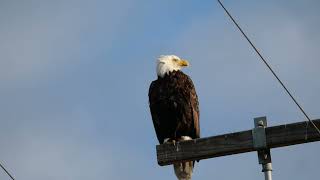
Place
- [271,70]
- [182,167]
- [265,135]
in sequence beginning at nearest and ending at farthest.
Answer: [271,70], [265,135], [182,167]

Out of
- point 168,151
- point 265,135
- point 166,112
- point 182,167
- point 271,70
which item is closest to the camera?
point 271,70

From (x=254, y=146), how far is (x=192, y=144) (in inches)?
24.6

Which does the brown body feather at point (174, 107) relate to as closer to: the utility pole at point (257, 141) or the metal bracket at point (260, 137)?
the utility pole at point (257, 141)

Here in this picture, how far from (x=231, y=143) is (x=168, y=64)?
3.66 meters

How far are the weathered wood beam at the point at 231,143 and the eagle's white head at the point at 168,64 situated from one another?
3.01m

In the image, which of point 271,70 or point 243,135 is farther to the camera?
point 243,135

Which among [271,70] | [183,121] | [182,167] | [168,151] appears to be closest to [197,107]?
[183,121]

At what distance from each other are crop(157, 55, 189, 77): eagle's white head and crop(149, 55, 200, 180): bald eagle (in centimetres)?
11

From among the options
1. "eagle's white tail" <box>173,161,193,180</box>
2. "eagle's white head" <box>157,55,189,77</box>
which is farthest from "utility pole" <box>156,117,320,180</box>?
"eagle's white head" <box>157,55,189,77</box>

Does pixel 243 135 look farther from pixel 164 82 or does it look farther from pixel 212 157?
pixel 164 82

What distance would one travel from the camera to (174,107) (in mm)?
10562

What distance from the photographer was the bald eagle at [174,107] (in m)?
10.6

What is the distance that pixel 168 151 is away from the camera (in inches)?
311

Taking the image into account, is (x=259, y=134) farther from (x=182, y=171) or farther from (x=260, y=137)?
(x=182, y=171)
